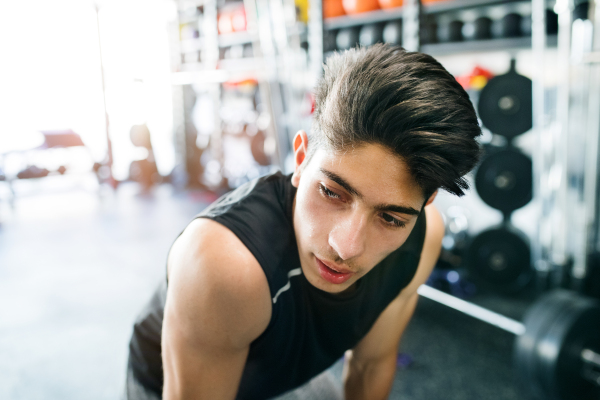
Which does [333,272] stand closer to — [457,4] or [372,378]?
[372,378]

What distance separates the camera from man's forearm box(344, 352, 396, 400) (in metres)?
1.03

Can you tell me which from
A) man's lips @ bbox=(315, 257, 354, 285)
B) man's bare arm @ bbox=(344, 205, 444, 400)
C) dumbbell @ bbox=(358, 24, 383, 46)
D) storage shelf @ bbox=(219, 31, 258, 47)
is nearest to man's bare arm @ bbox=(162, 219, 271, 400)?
man's lips @ bbox=(315, 257, 354, 285)

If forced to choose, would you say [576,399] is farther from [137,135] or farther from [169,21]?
[169,21]

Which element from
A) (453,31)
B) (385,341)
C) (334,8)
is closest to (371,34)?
(334,8)

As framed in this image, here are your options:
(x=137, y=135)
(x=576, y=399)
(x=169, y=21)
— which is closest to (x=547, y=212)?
(x=576, y=399)

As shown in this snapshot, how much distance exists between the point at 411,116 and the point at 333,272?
0.29m

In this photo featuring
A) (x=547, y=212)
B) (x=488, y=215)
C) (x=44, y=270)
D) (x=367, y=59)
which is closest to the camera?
(x=367, y=59)

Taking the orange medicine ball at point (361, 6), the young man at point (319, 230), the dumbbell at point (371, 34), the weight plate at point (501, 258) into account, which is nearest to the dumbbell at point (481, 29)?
the dumbbell at point (371, 34)

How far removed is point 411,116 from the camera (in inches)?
23.4

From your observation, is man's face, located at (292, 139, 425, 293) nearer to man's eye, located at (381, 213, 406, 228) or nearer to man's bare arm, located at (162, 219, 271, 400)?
man's eye, located at (381, 213, 406, 228)

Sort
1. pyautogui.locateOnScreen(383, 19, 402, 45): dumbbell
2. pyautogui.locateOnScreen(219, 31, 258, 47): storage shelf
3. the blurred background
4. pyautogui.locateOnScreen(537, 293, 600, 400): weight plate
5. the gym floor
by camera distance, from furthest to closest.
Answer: pyautogui.locateOnScreen(219, 31, 258, 47): storage shelf → pyautogui.locateOnScreen(383, 19, 402, 45): dumbbell → the blurred background → the gym floor → pyautogui.locateOnScreen(537, 293, 600, 400): weight plate

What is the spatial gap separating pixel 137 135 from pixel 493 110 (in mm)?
3985

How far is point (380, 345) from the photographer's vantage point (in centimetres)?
100

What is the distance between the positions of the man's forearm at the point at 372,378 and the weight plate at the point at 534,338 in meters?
0.79
